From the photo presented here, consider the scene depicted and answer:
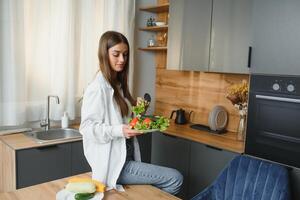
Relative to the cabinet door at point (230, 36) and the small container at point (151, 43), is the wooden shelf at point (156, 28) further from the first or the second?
the cabinet door at point (230, 36)

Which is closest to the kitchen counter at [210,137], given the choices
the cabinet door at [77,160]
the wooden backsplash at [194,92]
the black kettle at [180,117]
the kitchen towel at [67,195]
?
the black kettle at [180,117]

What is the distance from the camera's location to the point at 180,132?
2688 millimetres

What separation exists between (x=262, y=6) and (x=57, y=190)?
1.73 metres

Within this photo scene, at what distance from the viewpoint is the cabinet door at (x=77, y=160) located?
7.87ft

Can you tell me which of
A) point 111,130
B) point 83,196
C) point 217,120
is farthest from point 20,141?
point 217,120

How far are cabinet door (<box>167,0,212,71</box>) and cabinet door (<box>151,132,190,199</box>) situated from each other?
666mm

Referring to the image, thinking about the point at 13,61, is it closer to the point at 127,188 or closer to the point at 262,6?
the point at 127,188

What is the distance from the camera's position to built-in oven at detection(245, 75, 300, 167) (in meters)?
1.86

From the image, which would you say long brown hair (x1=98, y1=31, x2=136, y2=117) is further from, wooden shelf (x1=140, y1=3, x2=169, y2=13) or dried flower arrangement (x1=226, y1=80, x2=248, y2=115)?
wooden shelf (x1=140, y1=3, x2=169, y2=13)

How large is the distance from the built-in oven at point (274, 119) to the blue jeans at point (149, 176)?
67cm

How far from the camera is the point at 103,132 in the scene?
5.23 feet

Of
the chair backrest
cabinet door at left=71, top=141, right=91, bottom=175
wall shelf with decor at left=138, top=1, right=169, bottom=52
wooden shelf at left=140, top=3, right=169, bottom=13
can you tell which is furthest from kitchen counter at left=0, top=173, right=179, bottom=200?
wooden shelf at left=140, top=3, right=169, bottom=13

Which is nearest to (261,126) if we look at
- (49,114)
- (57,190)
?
(57,190)

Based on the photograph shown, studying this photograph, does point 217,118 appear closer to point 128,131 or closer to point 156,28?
point 156,28
